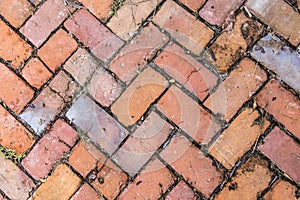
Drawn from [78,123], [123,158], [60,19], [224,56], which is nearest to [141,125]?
[123,158]

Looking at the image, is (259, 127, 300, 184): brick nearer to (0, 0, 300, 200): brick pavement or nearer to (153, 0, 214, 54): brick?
(0, 0, 300, 200): brick pavement

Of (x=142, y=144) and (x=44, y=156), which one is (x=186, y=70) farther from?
(x=44, y=156)

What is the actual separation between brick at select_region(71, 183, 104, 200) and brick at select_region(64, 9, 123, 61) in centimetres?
72

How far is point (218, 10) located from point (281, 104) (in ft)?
2.03

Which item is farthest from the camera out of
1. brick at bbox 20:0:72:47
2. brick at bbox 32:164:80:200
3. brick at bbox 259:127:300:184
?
brick at bbox 20:0:72:47

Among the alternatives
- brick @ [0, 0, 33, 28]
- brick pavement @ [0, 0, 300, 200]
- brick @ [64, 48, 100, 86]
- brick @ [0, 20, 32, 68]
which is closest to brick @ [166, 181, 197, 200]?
brick pavement @ [0, 0, 300, 200]

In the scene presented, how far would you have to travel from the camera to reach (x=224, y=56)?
7.04 feet

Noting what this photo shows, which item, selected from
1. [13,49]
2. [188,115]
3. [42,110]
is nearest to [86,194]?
[42,110]

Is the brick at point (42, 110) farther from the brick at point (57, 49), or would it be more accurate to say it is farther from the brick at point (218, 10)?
the brick at point (218, 10)

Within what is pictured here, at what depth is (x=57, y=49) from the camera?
2.25m

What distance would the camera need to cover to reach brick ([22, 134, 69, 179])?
2.18 m

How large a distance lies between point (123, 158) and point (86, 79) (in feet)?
1.60

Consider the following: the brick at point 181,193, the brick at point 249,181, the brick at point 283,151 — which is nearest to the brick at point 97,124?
the brick at point 181,193

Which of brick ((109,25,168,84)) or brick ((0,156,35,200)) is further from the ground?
brick ((109,25,168,84))
